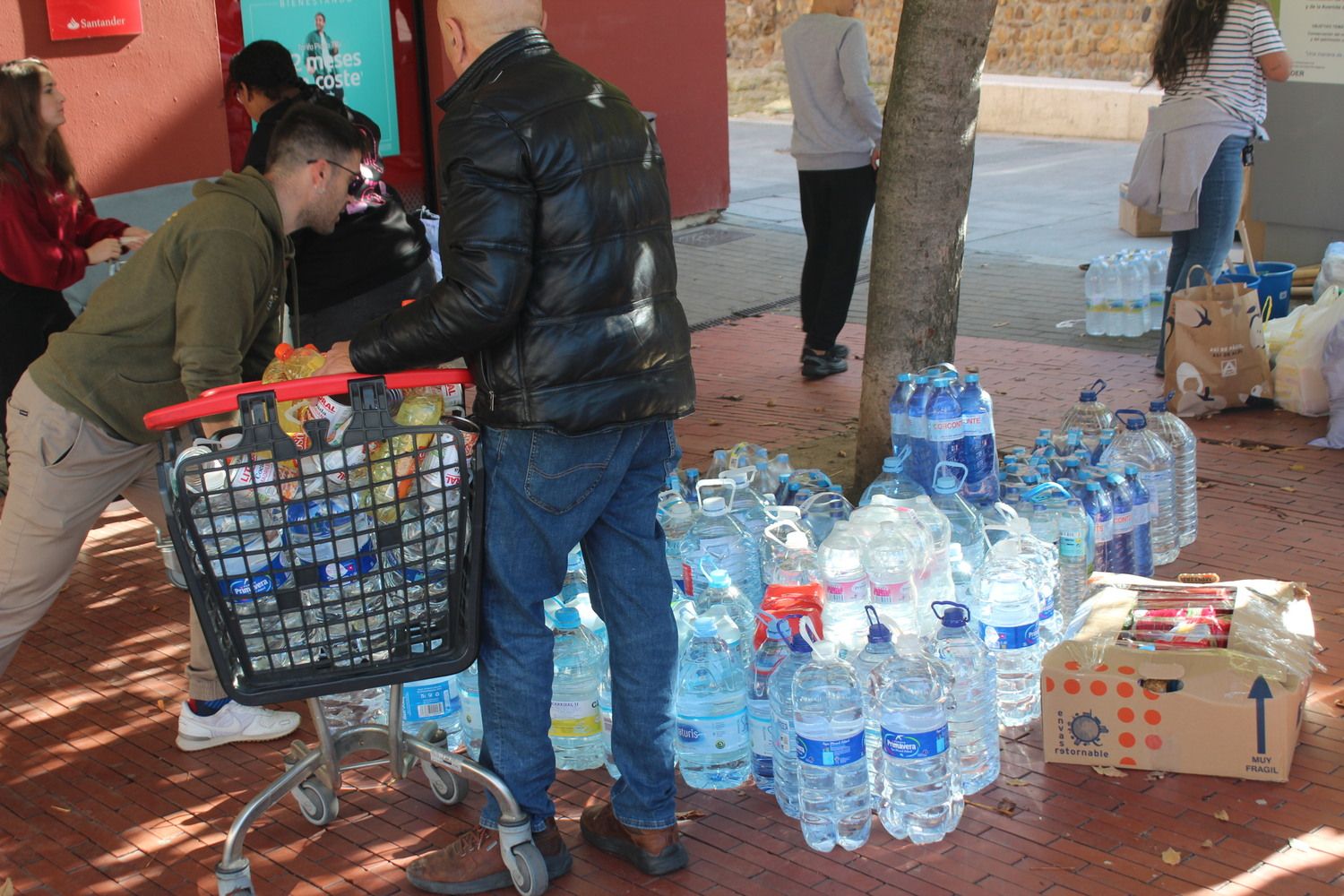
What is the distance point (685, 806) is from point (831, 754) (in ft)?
1.97

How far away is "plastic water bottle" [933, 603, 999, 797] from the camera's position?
12.9 ft

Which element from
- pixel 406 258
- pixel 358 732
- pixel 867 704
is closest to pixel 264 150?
pixel 406 258

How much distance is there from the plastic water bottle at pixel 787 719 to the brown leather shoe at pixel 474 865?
0.66 m

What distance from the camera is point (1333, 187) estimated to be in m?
9.66

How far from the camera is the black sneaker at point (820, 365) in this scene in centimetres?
837

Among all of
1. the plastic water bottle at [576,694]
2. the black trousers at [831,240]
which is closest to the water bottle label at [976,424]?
the plastic water bottle at [576,694]

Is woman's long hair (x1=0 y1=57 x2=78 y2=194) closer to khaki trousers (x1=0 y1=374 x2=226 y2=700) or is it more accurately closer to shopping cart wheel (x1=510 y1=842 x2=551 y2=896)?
khaki trousers (x1=0 y1=374 x2=226 y2=700)

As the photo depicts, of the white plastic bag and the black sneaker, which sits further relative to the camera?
the black sneaker

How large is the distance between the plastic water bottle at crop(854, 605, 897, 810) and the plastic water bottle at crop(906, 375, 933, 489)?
1202mm

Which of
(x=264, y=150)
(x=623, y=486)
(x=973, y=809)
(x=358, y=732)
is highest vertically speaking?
(x=264, y=150)

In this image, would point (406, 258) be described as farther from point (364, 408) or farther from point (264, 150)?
point (364, 408)

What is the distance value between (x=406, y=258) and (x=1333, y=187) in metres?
7.24

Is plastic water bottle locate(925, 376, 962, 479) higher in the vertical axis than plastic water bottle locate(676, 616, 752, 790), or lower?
higher

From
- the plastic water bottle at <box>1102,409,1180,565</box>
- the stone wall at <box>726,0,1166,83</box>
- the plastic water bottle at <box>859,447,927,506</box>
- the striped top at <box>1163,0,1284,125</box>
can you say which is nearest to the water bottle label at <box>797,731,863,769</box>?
the plastic water bottle at <box>859,447,927,506</box>
